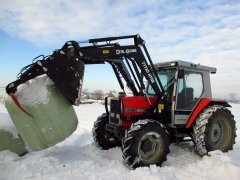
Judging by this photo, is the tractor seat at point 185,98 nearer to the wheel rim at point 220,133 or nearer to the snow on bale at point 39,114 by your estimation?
the wheel rim at point 220,133

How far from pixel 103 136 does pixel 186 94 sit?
2397 mm

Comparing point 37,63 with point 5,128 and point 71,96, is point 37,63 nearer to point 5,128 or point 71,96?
point 71,96

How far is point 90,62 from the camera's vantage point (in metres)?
6.16

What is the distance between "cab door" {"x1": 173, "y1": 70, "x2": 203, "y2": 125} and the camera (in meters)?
6.91

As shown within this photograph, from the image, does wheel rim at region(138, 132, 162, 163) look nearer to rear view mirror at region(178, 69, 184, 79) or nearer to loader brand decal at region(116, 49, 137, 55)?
rear view mirror at region(178, 69, 184, 79)

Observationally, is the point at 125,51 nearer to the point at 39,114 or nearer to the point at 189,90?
the point at 189,90

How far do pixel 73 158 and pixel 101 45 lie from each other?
259 centimetres

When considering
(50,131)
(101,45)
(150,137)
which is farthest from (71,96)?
(150,137)

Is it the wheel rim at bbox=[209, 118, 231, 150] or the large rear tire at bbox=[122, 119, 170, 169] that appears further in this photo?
the wheel rim at bbox=[209, 118, 231, 150]

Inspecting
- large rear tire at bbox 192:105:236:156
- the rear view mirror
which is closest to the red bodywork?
the rear view mirror

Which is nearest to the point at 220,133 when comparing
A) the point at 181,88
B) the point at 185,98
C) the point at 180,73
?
the point at 185,98

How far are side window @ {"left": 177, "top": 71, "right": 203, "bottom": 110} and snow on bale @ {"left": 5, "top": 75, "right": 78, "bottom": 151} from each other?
2951mm

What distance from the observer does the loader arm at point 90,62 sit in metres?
5.39

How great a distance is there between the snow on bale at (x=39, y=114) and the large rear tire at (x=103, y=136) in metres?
1.85
